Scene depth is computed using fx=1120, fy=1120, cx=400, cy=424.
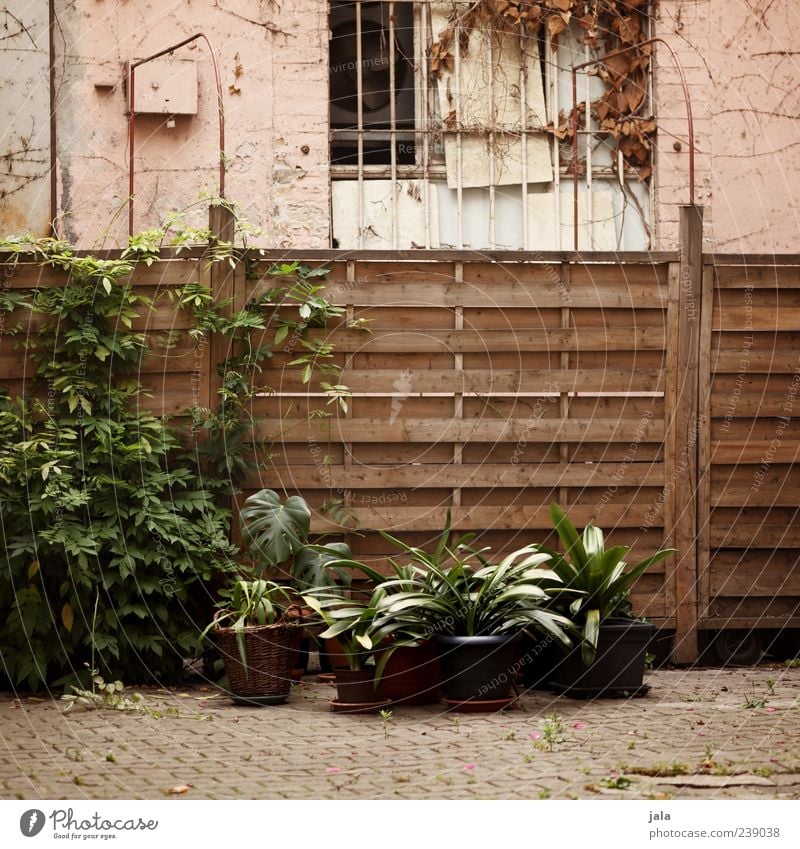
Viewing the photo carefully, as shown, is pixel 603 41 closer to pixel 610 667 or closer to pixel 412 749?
pixel 610 667

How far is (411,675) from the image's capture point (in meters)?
4.12

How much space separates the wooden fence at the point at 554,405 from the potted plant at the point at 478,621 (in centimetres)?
64

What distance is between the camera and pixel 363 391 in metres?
4.85

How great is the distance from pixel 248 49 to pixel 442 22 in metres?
1.11

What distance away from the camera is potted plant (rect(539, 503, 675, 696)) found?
422 centimetres

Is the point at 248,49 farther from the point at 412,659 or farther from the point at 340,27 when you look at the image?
the point at 412,659

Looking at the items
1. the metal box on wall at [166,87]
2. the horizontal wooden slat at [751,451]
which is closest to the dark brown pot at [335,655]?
the horizontal wooden slat at [751,451]

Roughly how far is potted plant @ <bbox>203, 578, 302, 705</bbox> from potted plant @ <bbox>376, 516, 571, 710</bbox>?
46cm

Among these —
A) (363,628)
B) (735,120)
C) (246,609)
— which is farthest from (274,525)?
(735,120)

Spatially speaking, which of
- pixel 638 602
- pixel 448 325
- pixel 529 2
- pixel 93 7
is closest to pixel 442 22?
pixel 529 2

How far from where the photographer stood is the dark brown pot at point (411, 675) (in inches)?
161

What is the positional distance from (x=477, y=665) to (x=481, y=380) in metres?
1.37

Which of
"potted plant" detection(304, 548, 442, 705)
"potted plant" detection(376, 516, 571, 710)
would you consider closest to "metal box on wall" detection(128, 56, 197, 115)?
"potted plant" detection(376, 516, 571, 710)

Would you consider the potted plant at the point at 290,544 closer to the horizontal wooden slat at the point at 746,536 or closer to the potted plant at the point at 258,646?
the potted plant at the point at 258,646
